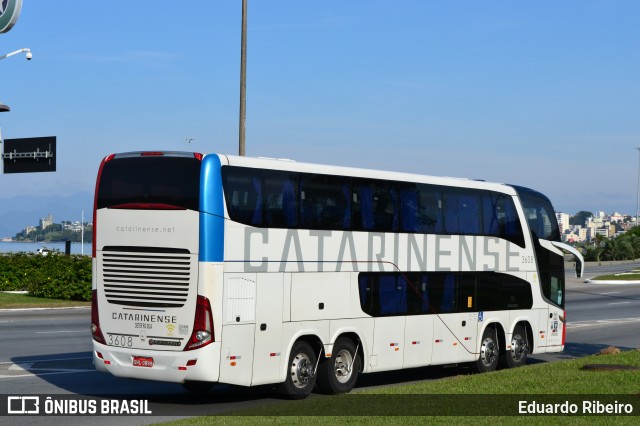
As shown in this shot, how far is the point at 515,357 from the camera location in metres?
20.8

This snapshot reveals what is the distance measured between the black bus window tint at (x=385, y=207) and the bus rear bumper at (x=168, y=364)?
13.8 feet

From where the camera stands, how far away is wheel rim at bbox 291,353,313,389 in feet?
51.4

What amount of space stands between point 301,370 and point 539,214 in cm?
811

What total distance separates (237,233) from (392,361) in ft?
14.1

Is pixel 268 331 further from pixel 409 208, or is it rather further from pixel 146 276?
pixel 409 208

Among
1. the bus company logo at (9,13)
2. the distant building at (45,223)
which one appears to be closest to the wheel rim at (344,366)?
the bus company logo at (9,13)

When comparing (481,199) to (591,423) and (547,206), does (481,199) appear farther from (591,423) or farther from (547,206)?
(591,423)

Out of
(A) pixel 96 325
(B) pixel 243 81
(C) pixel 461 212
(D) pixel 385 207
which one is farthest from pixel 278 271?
(B) pixel 243 81

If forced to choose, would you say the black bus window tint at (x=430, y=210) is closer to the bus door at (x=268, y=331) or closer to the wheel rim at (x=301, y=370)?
the wheel rim at (x=301, y=370)

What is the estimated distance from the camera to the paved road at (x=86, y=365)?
15.4 metres

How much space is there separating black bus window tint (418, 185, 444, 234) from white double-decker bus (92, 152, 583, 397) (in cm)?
3

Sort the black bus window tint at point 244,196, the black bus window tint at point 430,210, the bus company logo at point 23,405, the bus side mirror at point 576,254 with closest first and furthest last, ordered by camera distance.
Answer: the bus company logo at point 23,405
the black bus window tint at point 244,196
the black bus window tint at point 430,210
the bus side mirror at point 576,254

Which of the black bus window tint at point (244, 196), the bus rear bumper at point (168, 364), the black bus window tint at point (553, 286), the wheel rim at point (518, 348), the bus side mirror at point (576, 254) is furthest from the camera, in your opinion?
the bus side mirror at point (576, 254)

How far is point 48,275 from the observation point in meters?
40.2
